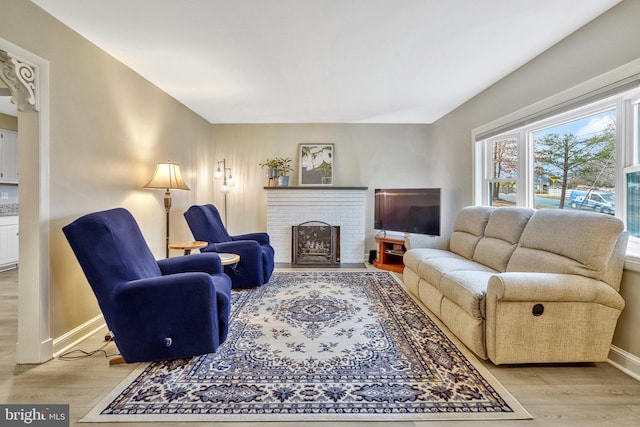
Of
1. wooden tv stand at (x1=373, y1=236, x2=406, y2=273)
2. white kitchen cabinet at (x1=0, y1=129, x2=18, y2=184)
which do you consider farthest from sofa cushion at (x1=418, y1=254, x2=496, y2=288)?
white kitchen cabinet at (x1=0, y1=129, x2=18, y2=184)

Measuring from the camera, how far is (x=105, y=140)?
99.6 inches

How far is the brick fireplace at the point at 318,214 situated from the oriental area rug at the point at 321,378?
7.35ft

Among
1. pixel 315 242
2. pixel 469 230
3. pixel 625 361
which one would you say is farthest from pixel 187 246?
pixel 625 361

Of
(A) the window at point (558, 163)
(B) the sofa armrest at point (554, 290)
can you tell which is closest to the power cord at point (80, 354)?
(B) the sofa armrest at point (554, 290)

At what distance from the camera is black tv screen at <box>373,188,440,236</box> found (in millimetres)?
4066

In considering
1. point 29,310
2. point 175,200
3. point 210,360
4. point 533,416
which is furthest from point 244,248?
point 533,416

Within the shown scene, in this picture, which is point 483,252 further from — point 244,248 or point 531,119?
point 244,248

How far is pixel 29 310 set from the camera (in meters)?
1.90

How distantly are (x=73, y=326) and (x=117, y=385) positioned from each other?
0.85 meters

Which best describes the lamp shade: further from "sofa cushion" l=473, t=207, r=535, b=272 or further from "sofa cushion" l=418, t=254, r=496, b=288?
"sofa cushion" l=473, t=207, r=535, b=272

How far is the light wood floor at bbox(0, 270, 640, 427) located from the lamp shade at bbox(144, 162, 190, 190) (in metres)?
1.63

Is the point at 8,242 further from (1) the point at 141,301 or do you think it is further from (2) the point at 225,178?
(1) the point at 141,301

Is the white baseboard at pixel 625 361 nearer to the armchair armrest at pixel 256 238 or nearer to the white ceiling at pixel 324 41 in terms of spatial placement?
the white ceiling at pixel 324 41

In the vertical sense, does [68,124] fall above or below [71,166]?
above
